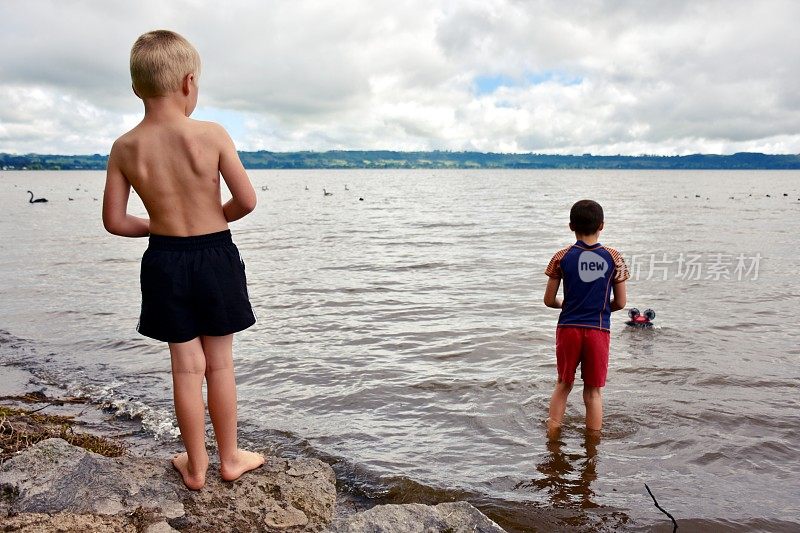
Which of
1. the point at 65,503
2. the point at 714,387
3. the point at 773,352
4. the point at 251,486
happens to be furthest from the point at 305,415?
the point at 773,352

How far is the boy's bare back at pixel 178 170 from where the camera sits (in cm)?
320

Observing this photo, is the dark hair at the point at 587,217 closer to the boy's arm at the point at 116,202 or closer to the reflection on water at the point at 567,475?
the reflection on water at the point at 567,475

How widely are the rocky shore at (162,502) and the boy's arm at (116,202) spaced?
139 cm

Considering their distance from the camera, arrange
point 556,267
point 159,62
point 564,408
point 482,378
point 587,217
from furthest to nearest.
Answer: point 482,378 < point 564,408 < point 556,267 < point 587,217 < point 159,62

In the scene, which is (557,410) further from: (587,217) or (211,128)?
(211,128)

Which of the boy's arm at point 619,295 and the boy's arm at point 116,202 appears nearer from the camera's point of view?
the boy's arm at point 116,202

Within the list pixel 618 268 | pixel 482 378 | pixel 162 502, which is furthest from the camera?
pixel 482 378

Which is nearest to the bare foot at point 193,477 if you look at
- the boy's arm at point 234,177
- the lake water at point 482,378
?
the lake water at point 482,378

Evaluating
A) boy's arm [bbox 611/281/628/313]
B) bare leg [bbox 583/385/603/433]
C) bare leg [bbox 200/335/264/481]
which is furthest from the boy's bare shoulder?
bare leg [bbox 583/385/603/433]

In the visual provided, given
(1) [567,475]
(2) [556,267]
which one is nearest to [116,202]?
(2) [556,267]

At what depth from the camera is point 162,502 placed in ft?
11.1

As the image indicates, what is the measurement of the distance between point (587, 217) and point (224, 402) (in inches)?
117

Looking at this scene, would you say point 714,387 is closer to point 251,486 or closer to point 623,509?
point 623,509

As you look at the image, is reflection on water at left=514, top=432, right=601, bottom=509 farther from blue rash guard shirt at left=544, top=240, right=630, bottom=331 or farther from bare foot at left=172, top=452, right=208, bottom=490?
bare foot at left=172, top=452, right=208, bottom=490
